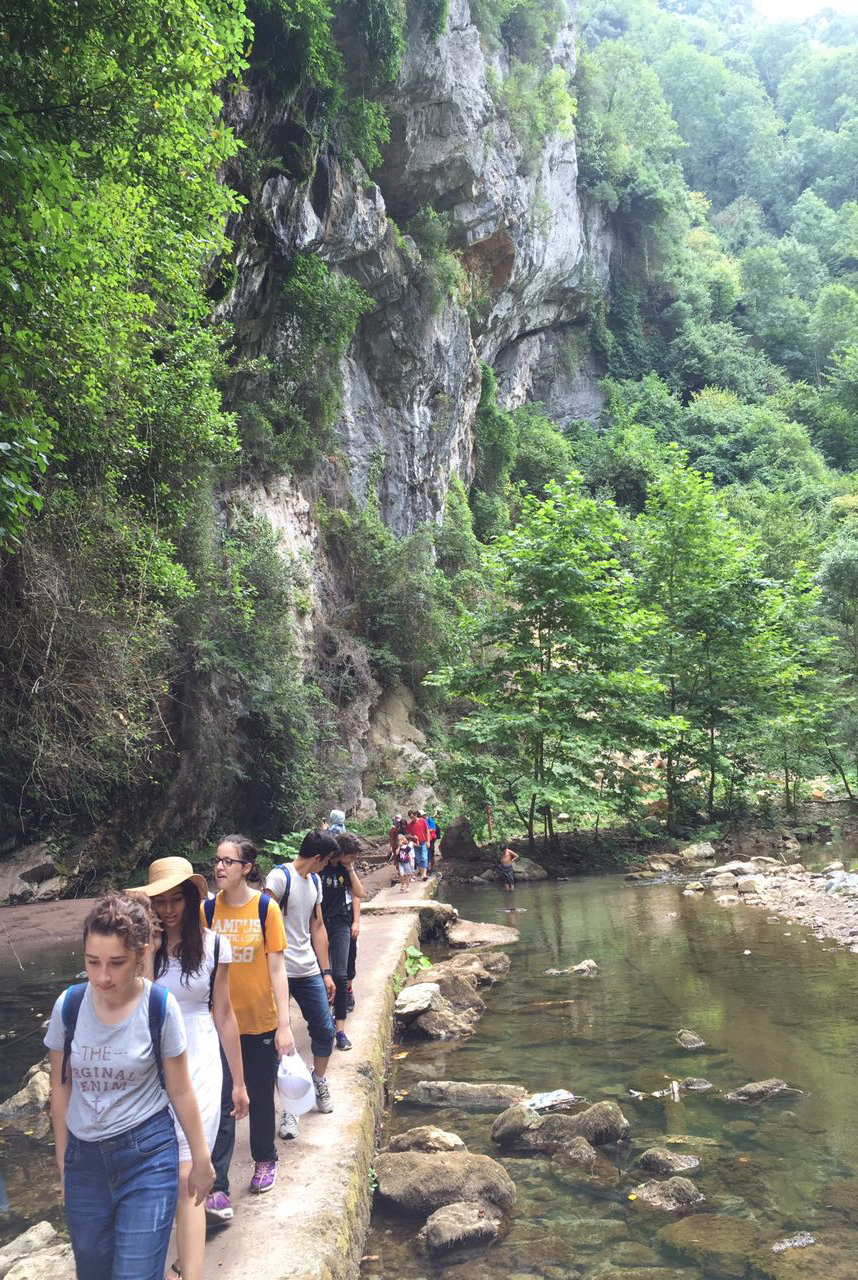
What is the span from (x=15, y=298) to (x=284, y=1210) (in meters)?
6.73

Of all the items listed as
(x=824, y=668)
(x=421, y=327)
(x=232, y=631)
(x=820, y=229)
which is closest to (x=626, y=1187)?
(x=232, y=631)

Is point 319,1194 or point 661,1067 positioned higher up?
point 319,1194

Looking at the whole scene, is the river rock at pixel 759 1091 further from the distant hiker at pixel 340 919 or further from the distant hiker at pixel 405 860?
the distant hiker at pixel 405 860

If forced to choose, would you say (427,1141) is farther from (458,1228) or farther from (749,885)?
(749,885)

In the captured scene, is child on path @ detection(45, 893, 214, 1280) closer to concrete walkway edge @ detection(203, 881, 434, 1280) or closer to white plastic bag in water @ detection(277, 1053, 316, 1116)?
concrete walkway edge @ detection(203, 881, 434, 1280)

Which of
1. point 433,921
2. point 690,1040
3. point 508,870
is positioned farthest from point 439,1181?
point 508,870

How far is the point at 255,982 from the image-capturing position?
3801 mm

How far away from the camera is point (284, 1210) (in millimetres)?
3520

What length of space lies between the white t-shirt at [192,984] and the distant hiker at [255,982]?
0.53 meters

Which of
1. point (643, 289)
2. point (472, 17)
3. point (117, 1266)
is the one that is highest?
point (643, 289)

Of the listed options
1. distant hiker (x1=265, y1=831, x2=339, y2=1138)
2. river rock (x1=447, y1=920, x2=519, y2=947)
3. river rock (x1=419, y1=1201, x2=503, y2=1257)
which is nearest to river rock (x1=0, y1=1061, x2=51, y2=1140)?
distant hiker (x1=265, y1=831, x2=339, y2=1138)

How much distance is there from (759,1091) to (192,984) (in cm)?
429

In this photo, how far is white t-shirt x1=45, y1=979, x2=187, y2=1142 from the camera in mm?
2420

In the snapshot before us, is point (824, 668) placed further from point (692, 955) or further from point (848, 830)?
point (692, 955)
